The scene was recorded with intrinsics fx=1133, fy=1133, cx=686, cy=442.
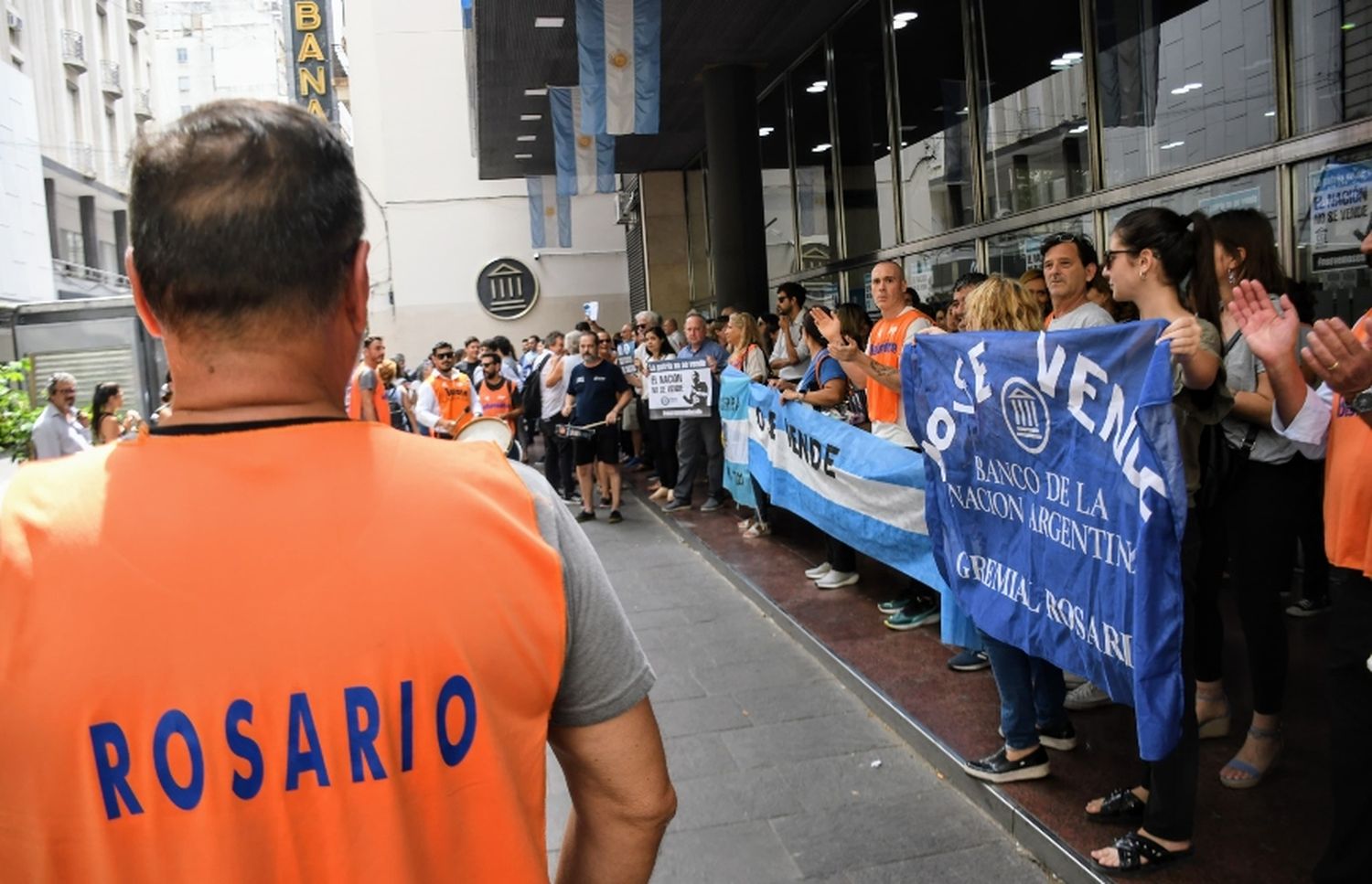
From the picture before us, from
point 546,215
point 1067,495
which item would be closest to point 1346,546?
point 1067,495

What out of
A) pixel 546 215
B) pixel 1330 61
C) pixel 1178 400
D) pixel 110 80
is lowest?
pixel 1178 400

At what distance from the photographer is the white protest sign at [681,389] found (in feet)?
37.7

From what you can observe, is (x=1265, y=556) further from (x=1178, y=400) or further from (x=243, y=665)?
(x=243, y=665)

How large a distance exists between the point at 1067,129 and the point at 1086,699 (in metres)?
5.68

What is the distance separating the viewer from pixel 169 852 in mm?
1175

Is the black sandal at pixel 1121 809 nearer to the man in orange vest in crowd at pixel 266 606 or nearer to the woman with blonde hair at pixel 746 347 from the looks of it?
the man in orange vest in crowd at pixel 266 606

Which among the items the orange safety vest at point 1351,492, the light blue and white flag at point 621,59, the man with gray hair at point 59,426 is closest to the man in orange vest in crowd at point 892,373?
the orange safety vest at point 1351,492

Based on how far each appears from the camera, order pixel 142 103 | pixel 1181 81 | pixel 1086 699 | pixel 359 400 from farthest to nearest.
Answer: pixel 142 103 < pixel 359 400 < pixel 1181 81 < pixel 1086 699

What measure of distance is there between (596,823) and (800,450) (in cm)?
670

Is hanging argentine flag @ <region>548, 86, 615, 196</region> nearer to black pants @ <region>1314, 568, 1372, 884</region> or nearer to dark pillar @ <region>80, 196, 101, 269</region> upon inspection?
black pants @ <region>1314, 568, 1372, 884</region>

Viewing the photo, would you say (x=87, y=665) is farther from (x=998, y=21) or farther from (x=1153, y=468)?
(x=998, y=21)

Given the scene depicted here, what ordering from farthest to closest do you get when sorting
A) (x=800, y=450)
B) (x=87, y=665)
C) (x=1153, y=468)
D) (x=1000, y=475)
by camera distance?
1. (x=800, y=450)
2. (x=1000, y=475)
3. (x=1153, y=468)
4. (x=87, y=665)

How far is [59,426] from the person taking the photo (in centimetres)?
993

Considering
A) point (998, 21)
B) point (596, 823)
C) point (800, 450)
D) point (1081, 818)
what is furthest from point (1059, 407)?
point (998, 21)
